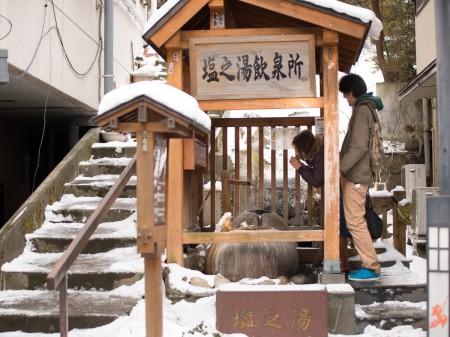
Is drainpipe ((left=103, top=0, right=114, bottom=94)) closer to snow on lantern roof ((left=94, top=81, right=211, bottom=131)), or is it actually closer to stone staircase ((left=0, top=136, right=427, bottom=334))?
stone staircase ((left=0, top=136, right=427, bottom=334))

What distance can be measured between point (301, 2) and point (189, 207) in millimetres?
3279

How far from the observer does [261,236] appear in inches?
296

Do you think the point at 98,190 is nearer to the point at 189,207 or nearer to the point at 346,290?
the point at 189,207

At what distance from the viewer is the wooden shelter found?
24.5 feet

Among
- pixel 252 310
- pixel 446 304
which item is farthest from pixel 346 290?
pixel 446 304

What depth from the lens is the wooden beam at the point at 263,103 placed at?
7562 mm

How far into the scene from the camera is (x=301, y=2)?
729 cm

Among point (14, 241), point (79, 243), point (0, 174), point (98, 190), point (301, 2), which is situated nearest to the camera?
point (79, 243)

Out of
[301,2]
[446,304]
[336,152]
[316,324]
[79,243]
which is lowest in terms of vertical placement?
[316,324]

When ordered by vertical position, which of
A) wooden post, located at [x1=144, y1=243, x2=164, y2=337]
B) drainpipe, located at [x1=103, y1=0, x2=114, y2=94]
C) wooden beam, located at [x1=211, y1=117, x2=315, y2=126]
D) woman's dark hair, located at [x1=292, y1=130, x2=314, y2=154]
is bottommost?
wooden post, located at [x1=144, y1=243, x2=164, y2=337]

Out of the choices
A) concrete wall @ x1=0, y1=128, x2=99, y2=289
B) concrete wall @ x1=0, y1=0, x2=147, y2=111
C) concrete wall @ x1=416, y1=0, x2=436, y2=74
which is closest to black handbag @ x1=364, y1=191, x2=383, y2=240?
concrete wall @ x1=0, y1=128, x2=99, y2=289

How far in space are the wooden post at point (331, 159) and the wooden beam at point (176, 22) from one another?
5.07 ft

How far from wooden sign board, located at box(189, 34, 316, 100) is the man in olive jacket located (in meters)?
0.80

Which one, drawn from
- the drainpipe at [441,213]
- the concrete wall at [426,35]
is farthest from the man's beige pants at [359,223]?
the concrete wall at [426,35]
